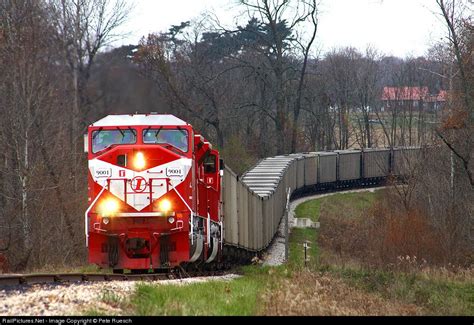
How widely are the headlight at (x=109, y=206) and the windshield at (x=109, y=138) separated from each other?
3.73ft

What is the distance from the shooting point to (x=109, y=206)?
50.5ft

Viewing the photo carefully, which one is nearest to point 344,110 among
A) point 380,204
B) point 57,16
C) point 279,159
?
point 279,159

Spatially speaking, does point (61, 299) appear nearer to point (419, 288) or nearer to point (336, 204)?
point (419, 288)

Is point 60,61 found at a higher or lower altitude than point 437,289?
higher

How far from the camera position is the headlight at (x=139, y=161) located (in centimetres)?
1535

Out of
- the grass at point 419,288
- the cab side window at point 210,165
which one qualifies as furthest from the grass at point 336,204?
the grass at point 419,288

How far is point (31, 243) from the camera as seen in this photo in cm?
2469

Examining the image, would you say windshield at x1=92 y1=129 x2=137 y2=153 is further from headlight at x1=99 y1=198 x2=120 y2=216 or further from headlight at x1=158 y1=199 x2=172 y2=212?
headlight at x1=158 y1=199 x2=172 y2=212

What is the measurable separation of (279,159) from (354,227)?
30.5 feet

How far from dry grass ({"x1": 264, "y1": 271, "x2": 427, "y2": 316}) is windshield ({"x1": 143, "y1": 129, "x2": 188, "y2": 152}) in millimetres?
4165

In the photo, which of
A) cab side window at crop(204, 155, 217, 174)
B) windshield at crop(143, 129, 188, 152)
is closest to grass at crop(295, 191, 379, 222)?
cab side window at crop(204, 155, 217, 174)

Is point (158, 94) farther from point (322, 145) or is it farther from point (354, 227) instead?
point (322, 145)

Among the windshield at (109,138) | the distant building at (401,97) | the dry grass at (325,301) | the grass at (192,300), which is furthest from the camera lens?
the distant building at (401,97)

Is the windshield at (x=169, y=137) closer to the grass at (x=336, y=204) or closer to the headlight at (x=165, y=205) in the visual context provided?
the headlight at (x=165, y=205)
